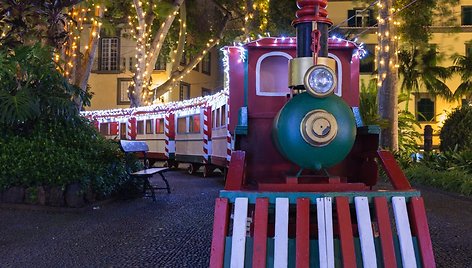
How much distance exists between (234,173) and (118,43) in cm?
3111

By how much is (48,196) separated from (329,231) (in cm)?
558

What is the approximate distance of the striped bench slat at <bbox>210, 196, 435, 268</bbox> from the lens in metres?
3.87

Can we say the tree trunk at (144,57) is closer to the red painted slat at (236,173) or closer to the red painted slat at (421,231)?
the red painted slat at (236,173)

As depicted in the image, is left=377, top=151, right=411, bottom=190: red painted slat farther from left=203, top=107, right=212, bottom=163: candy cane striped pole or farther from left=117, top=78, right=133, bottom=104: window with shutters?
left=117, top=78, right=133, bottom=104: window with shutters

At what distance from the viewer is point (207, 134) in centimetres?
1522

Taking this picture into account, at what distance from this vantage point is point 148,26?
23297 mm

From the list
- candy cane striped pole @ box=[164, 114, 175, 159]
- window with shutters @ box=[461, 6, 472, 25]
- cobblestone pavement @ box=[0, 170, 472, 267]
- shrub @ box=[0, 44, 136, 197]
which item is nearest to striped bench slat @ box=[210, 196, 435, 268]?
cobblestone pavement @ box=[0, 170, 472, 267]

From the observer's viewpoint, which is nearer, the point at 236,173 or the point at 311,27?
the point at 236,173

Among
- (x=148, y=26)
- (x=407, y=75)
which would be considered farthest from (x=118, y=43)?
(x=407, y=75)

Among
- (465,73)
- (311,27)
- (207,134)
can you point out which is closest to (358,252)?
(311,27)

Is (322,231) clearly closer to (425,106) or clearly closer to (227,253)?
(227,253)

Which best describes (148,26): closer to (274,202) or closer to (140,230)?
(140,230)

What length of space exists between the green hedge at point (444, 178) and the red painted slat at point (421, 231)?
6.96 m

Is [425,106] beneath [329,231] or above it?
above
